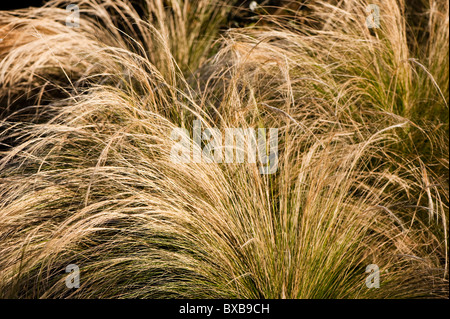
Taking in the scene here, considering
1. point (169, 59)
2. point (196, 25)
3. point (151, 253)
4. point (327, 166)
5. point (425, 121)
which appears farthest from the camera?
point (196, 25)

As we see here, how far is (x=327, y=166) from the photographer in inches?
85.6

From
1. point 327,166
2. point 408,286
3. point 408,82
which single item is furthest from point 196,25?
point 408,286

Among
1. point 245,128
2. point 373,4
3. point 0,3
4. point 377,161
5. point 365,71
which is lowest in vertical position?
point 377,161

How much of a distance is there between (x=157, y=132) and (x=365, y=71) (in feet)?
3.81

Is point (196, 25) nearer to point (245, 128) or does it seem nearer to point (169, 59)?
point (169, 59)

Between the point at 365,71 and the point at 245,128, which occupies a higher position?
the point at 365,71

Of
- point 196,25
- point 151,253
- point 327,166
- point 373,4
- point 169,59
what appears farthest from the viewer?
point 196,25

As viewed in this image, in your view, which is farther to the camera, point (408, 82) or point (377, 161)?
point (408, 82)

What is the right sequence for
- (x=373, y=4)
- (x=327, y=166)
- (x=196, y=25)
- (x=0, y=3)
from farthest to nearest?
(x=0, y=3) → (x=196, y=25) → (x=373, y=4) → (x=327, y=166)

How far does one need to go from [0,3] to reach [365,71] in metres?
3.07

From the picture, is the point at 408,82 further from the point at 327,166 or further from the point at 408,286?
Answer: the point at 408,286
